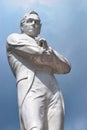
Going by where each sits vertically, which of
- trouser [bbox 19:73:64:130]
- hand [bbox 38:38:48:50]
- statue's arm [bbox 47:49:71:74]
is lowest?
trouser [bbox 19:73:64:130]

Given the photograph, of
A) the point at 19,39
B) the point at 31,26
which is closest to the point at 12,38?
the point at 19,39

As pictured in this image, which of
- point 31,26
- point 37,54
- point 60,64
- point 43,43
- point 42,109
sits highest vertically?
point 31,26

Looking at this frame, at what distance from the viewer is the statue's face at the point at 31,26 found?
42.0ft

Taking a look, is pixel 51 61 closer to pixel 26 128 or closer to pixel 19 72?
pixel 19 72

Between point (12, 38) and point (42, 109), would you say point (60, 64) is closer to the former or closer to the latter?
point (12, 38)

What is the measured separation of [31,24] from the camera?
42.0 ft

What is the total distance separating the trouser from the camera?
1135 cm

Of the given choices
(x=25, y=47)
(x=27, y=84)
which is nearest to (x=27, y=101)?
(x=27, y=84)

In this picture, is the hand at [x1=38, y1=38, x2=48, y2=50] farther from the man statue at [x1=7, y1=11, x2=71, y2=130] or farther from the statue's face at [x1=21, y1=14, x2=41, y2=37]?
the statue's face at [x1=21, y1=14, x2=41, y2=37]

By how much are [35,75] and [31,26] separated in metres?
1.32

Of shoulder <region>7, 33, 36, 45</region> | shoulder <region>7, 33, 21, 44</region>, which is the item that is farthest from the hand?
shoulder <region>7, 33, 21, 44</region>

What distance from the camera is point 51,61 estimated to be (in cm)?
1223

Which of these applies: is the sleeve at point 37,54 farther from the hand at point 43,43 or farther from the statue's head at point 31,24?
the statue's head at point 31,24

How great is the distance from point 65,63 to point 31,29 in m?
1.10
